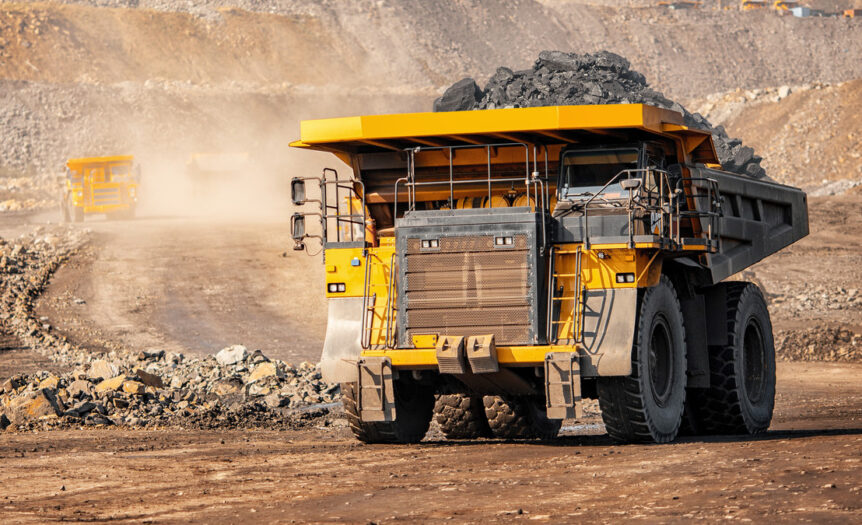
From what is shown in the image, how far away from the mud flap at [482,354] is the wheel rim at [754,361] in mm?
4028

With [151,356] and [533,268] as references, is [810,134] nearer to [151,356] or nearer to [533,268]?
[151,356]

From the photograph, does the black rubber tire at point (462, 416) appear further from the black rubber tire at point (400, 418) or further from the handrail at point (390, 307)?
the handrail at point (390, 307)

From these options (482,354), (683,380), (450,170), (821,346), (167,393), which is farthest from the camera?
(821,346)

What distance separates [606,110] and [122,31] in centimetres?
9384

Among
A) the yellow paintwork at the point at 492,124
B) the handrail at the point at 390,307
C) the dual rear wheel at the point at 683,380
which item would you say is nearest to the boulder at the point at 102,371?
the yellow paintwork at the point at 492,124

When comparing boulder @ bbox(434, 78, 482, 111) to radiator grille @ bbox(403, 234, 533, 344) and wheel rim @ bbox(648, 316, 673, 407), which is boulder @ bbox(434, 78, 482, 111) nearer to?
wheel rim @ bbox(648, 316, 673, 407)

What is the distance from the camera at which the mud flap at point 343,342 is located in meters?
11.1

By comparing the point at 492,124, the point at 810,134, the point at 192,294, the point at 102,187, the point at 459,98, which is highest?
the point at 810,134

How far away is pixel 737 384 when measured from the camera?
1263cm

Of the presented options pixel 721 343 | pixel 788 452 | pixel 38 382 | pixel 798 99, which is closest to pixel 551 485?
pixel 788 452

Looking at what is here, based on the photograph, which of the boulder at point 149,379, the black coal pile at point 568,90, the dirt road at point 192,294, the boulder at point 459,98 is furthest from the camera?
the boulder at point 459,98

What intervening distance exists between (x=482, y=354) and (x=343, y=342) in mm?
1412

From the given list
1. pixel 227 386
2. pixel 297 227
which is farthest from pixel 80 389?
pixel 297 227

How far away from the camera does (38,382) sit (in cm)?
1681
